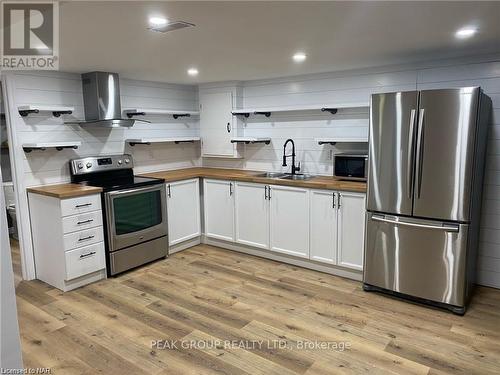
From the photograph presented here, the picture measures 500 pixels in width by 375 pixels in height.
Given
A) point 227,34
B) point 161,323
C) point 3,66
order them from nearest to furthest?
point 227,34 → point 161,323 → point 3,66

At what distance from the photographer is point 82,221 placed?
140 inches

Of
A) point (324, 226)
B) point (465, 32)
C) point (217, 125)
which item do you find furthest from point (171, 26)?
point (217, 125)

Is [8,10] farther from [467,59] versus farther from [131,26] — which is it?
[467,59]

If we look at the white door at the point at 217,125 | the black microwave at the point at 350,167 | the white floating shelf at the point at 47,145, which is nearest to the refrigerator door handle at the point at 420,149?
the black microwave at the point at 350,167

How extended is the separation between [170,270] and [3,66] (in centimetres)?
247

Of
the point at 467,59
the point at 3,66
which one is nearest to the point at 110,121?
the point at 3,66

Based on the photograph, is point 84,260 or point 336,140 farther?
point 336,140

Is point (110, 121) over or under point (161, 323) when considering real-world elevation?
over

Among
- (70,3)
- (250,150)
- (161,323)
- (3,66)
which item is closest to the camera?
(70,3)

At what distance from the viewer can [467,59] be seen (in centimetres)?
337

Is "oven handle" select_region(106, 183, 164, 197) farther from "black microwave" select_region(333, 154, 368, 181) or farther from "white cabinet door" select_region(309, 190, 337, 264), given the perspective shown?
"black microwave" select_region(333, 154, 368, 181)

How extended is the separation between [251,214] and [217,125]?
143 centimetres

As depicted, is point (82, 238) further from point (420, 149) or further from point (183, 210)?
point (420, 149)

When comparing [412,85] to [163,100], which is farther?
[163,100]
